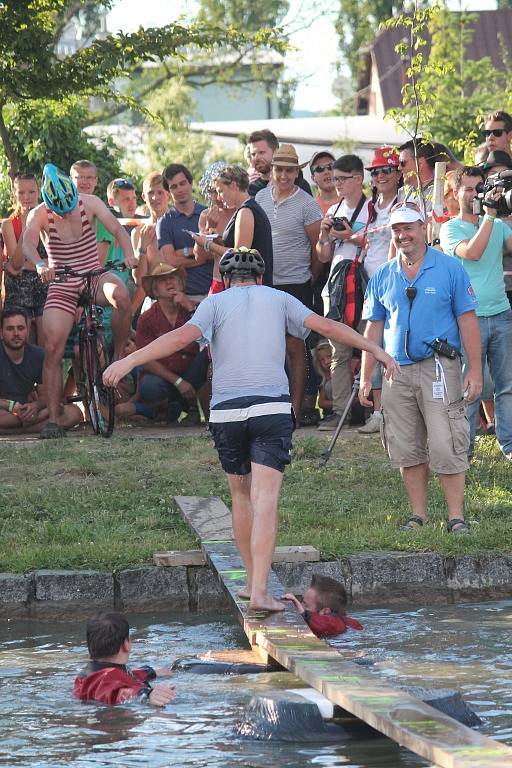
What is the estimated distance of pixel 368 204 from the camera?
13.2 metres

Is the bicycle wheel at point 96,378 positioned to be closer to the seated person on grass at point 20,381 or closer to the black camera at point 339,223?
the seated person on grass at point 20,381

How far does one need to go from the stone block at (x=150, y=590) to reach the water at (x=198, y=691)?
0.15m

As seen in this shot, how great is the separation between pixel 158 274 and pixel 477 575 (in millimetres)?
Answer: 5783

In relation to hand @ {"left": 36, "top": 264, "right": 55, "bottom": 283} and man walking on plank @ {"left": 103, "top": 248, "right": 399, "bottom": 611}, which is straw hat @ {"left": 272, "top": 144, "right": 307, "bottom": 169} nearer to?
hand @ {"left": 36, "top": 264, "right": 55, "bottom": 283}

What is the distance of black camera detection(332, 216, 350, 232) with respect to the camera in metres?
13.0

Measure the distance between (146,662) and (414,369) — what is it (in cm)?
310

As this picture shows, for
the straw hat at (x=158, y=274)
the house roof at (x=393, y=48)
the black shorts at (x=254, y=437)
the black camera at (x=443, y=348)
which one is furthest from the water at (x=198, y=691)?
the house roof at (x=393, y=48)

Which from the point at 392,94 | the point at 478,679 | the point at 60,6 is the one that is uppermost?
the point at 392,94

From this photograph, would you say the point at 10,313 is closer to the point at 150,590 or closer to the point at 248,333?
the point at 150,590

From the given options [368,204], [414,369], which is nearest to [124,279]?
[368,204]

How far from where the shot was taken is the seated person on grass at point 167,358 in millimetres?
14117

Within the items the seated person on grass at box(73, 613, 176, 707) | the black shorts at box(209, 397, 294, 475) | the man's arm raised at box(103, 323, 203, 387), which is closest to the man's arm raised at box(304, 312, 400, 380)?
the black shorts at box(209, 397, 294, 475)

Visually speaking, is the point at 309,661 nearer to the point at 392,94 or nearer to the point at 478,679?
the point at 478,679

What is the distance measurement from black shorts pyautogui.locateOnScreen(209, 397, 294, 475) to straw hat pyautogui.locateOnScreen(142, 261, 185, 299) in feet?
19.8
